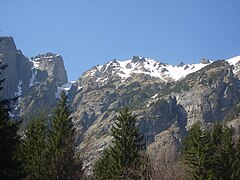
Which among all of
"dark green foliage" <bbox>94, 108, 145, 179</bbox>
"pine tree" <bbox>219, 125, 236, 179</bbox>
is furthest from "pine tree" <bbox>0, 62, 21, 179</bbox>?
"pine tree" <bbox>219, 125, 236, 179</bbox>

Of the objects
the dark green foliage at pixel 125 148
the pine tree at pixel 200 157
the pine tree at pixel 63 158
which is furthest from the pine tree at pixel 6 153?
the pine tree at pixel 200 157

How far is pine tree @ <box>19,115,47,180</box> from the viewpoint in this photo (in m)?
42.8

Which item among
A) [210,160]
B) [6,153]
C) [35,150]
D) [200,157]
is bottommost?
[6,153]

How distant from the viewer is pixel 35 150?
4794 cm

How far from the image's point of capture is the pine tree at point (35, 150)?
140 feet

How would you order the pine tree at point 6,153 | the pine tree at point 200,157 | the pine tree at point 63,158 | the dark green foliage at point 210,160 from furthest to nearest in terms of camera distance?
the dark green foliage at point 210,160 < the pine tree at point 200,157 < the pine tree at point 63,158 < the pine tree at point 6,153

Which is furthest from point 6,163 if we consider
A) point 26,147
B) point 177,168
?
point 26,147

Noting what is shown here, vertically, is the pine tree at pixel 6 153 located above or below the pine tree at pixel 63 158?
below

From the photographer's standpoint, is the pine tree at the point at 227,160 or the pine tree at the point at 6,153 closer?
the pine tree at the point at 6,153

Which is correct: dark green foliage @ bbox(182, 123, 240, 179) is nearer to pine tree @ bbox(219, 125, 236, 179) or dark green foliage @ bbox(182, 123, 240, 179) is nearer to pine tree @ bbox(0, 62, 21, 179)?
pine tree @ bbox(219, 125, 236, 179)

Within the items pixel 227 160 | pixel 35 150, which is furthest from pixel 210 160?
pixel 35 150

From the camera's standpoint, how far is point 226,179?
49.5 metres

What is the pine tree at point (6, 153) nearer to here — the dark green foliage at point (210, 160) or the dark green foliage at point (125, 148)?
the dark green foliage at point (125, 148)

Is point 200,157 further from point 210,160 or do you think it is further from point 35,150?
point 35,150
